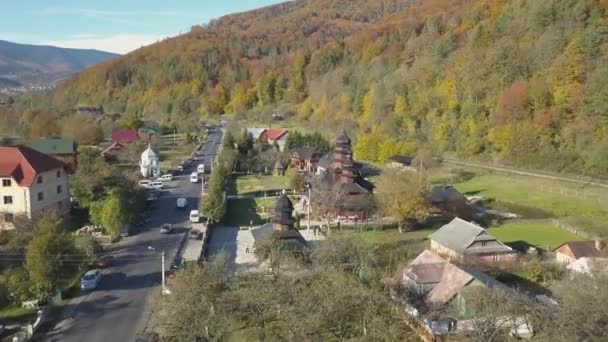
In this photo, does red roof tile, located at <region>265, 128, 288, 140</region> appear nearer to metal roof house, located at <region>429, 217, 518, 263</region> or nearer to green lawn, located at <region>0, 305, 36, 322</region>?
metal roof house, located at <region>429, 217, 518, 263</region>

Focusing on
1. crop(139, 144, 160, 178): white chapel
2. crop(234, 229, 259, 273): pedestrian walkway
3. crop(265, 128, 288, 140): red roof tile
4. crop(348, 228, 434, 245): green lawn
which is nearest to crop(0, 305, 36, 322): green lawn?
crop(234, 229, 259, 273): pedestrian walkway

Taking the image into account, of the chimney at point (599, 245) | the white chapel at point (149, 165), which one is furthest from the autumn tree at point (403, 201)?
the white chapel at point (149, 165)

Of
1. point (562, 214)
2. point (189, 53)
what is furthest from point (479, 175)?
point (189, 53)

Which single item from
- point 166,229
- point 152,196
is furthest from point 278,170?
point 166,229

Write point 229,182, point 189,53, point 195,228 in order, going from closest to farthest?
point 195,228, point 229,182, point 189,53

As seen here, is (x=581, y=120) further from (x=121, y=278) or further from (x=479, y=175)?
(x=121, y=278)

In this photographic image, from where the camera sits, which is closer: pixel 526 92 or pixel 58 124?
pixel 526 92

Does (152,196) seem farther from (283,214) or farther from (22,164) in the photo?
(283,214)
